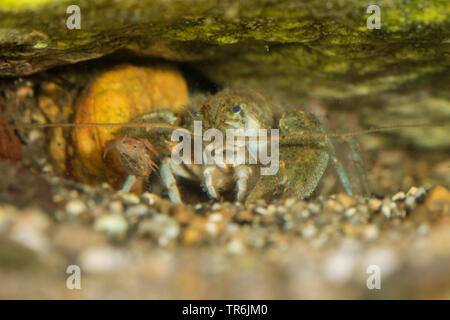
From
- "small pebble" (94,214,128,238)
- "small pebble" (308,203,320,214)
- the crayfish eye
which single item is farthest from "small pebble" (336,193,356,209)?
"small pebble" (94,214,128,238)

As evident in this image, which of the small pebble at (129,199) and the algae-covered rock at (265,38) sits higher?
the algae-covered rock at (265,38)

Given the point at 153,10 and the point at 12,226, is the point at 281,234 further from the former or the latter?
the point at 153,10

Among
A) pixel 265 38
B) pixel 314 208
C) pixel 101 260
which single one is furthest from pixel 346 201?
pixel 101 260

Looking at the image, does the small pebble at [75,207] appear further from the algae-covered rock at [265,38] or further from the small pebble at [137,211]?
the algae-covered rock at [265,38]

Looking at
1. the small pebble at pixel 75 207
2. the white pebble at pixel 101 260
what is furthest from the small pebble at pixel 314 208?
the small pebble at pixel 75 207

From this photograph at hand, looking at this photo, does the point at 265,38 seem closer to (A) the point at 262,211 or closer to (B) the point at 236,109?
(B) the point at 236,109

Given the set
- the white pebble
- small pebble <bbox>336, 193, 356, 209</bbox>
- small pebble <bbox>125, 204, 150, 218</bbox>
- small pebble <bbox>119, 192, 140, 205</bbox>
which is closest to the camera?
the white pebble

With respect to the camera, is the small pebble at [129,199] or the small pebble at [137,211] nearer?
the small pebble at [137,211]

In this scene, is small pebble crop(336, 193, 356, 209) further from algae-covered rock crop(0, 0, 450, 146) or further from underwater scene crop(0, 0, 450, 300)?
algae-covered rock crop(0, 0, 450, 146)

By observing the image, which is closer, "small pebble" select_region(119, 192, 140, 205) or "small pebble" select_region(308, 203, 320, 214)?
"small pebble" select_region(119, 192, 140, 205)
